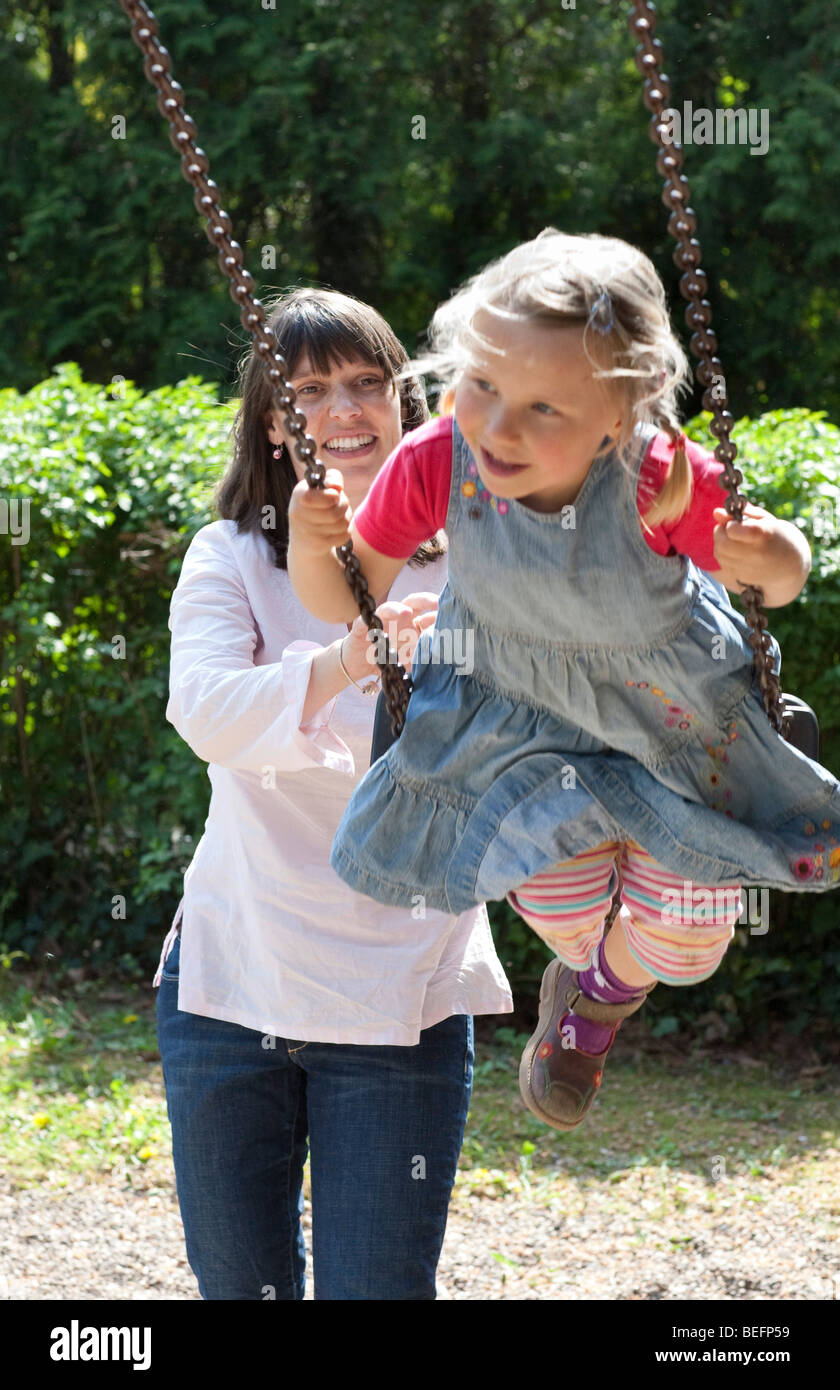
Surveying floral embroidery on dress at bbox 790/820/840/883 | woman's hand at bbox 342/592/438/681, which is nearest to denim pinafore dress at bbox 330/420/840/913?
floral embroidery on dress at bbox 790/820/840/883

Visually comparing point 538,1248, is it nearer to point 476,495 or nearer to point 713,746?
point 713,746

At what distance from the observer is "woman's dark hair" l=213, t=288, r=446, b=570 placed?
8.17 ft

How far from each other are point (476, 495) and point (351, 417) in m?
0.53

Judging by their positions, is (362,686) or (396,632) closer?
(396,632)

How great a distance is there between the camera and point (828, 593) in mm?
5078

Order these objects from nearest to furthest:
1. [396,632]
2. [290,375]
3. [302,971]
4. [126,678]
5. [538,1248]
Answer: [396,632], [302,971], [290,375], [538,1248], [126,678]

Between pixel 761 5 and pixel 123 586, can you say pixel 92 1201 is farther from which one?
pixel 761 5

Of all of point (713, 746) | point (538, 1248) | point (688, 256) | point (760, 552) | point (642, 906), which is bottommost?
point (538, 1248)

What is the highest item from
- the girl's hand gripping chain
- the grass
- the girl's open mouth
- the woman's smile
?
the woman's smile

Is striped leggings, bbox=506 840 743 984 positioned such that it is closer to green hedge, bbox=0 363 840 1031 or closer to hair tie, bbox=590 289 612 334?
hair tie, bbox=590 289 612 334

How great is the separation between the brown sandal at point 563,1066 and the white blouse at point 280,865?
105mm

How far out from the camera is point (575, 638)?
1.99 m

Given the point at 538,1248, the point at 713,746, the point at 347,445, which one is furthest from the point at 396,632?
the point at 538,1248

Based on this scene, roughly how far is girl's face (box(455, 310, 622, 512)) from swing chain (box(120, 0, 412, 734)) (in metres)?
0.22
